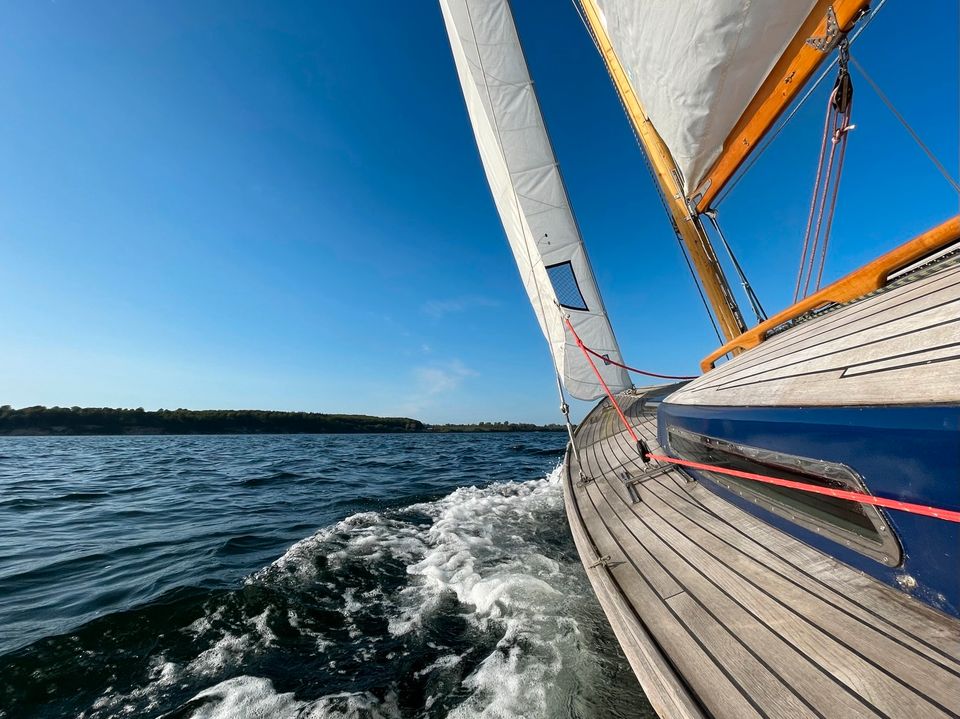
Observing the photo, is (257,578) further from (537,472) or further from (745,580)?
(537,472)

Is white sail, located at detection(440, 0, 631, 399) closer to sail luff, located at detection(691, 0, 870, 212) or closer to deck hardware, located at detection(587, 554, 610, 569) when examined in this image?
sail luff, located at detection(691, 0, 870, 212)

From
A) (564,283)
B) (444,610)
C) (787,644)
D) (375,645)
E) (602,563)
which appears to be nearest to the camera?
(787,644)

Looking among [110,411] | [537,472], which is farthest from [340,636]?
[110,411]

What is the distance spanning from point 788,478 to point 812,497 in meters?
0.13

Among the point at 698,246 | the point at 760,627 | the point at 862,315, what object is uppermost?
the point at 698,246

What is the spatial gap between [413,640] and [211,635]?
Result: 5.02 feet

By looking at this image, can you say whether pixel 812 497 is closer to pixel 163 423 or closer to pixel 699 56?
pixel 699 56

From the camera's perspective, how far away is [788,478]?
2047 mm

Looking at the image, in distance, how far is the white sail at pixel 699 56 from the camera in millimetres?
2863

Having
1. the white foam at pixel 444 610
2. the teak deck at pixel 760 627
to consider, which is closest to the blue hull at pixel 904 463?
the teak deck at pixel 760 627

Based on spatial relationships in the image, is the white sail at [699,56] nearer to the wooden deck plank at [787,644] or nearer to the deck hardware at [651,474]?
the deck hardware at [651,474]

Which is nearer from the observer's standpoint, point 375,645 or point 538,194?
point 375,645

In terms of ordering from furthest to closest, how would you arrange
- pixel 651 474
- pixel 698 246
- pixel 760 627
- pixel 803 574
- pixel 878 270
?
pixel 698 246 → pixel 651 474 → pixel 878 270 → pixel 803 574 → pixel 760 627

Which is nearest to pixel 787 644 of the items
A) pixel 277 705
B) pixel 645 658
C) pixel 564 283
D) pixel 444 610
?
pixel 645 658
